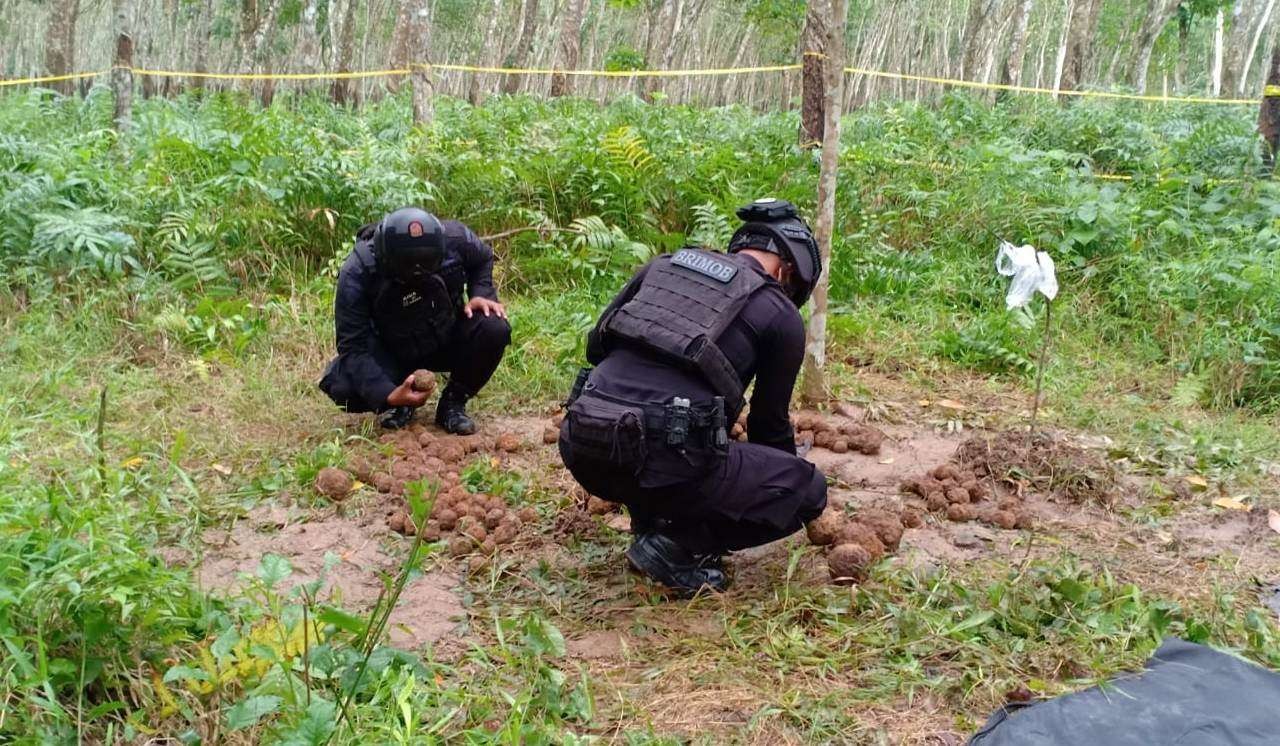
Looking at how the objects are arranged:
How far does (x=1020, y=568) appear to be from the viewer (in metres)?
3.34

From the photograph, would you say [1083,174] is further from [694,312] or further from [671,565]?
[671,565]

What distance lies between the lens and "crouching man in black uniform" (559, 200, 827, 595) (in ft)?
9.89

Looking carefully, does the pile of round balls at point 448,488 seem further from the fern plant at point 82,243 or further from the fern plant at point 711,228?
the fern plant at point 82,243

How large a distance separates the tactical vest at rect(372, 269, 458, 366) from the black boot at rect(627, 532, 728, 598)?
1744 millimetres

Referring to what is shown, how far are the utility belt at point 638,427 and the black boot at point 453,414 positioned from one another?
172 centimetres

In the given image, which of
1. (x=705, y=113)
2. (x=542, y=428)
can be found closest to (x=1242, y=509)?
(x=542, y=428)

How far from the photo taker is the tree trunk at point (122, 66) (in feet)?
24.9

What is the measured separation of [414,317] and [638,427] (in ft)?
6.26

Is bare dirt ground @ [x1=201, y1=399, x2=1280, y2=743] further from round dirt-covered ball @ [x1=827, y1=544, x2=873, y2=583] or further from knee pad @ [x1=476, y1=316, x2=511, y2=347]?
knee pad @ [x1=476, y1=316, x2=511, y2=347]

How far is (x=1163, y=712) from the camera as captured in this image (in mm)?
2391

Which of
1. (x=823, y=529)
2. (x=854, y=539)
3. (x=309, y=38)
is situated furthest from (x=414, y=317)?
(x=309, y=38)

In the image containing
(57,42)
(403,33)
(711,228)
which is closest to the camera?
(711,228)

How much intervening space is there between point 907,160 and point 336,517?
18.7 feet

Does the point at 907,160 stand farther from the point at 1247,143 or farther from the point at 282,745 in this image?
the point at 282,745
